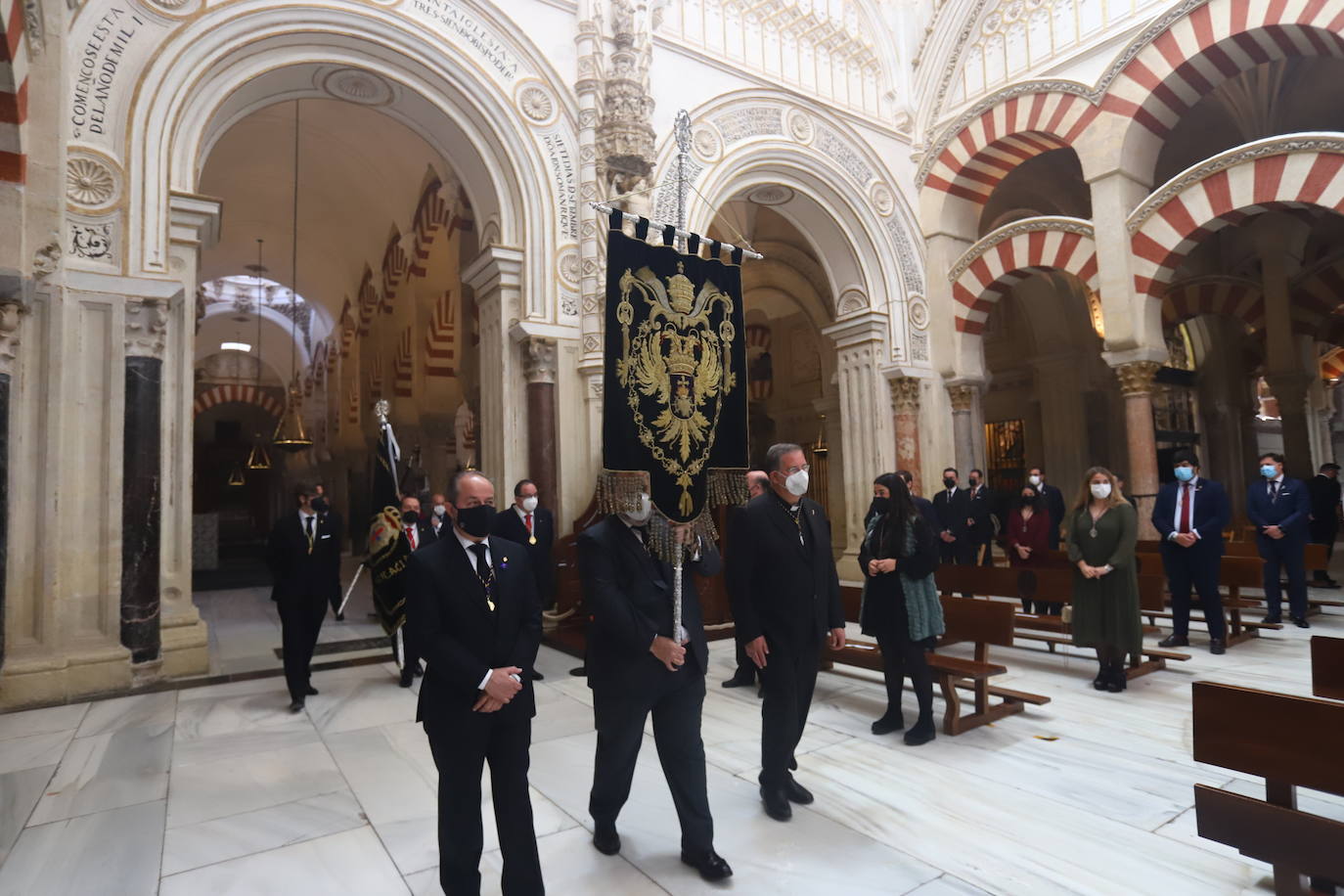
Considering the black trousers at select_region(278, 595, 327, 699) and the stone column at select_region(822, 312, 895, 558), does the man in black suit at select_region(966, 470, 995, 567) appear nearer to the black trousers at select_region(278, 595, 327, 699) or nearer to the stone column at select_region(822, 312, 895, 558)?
the stone column at select_region(822, 312, 895, 558)

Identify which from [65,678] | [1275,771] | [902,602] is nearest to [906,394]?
[902,602]

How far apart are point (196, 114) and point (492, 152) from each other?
222cm

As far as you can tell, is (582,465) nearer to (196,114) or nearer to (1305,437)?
(196,114)

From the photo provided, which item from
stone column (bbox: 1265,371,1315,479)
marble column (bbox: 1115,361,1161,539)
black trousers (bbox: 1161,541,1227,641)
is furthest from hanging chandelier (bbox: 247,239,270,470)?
stone column (bbox: 1265,371,1315,479)

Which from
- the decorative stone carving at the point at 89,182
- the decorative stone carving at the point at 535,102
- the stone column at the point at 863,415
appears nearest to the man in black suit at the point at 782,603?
the decorative stone carving at the point at 89,182

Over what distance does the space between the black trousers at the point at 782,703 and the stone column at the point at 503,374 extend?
13.6 ft

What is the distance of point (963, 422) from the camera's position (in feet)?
30.8

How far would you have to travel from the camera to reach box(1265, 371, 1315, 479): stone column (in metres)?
10.3

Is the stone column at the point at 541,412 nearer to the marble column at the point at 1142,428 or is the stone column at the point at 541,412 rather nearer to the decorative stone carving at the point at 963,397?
the decorative stone carving at the point at 963,397

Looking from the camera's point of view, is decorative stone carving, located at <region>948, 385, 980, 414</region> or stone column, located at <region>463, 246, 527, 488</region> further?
decorative stone carving, located at <region>948, 385, 980, 414</region>

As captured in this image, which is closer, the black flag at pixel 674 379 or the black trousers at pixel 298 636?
the black flag at pixel 674 379

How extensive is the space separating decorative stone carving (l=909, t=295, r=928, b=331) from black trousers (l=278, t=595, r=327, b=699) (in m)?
7.63

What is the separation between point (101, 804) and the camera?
2916 millimetres

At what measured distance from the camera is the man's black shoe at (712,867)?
219cm
